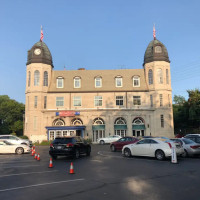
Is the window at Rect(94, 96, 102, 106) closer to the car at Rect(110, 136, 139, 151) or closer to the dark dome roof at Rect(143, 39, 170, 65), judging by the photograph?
the dark dome roof at Rect(143, 39, 170, 65)

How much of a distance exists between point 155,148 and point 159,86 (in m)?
26.6

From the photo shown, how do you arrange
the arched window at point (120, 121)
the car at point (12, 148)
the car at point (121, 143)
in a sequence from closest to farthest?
1. the car at point (12, 148)
2. the car at point (121, 143)
3. the arched window at point (120, 121)

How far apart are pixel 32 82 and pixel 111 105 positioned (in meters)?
15.6

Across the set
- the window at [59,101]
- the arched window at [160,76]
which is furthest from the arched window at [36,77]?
the arched window at [160,76]

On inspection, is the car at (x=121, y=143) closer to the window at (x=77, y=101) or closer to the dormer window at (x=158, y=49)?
the window at (x=77, y=101)

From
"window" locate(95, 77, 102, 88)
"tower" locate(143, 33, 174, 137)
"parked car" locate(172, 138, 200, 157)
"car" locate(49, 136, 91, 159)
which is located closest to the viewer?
"car" locate(49, 136, 91, 159)

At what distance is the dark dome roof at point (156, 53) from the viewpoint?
134ft

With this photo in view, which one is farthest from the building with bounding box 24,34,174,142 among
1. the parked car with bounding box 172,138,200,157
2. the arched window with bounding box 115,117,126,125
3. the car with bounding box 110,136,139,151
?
the parked car with bounding box 172,138,200,157

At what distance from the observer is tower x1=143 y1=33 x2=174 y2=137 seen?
38875mm

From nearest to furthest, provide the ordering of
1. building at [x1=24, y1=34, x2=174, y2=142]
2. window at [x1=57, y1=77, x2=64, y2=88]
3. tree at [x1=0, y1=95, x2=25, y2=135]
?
1. building at [x1=24, y1=34, x2=174, y2=142]
2. window at [x1=57, y1=77, x2=64, y2=88]
3. tree at [x1=0, y1=95, x2=25, y2=135]

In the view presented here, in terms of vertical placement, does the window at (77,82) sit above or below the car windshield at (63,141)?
above

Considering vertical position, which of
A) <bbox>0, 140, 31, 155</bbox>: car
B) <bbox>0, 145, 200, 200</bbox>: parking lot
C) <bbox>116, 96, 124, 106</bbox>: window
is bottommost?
<bbox>0, 145, 200, 200</bbox>: parking lot

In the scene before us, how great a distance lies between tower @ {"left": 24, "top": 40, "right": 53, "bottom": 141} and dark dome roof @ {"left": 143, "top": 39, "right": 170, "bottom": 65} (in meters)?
19.6

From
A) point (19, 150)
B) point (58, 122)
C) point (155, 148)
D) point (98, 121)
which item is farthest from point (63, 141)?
point (58, 122)
